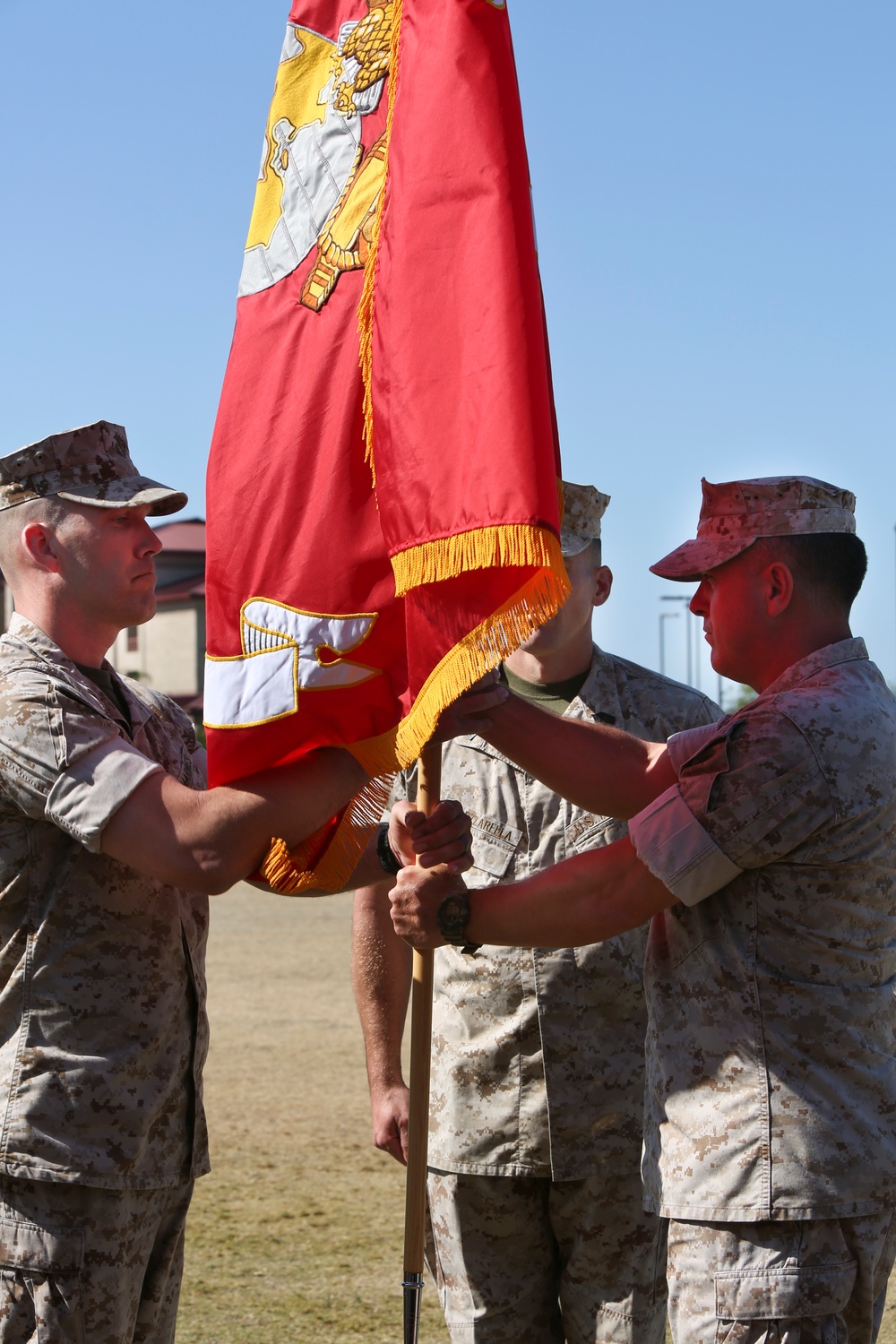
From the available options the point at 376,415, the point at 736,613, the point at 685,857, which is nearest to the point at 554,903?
the point at 685,857

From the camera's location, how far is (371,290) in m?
3.18

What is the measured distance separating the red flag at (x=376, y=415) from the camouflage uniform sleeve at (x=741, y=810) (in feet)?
1.53

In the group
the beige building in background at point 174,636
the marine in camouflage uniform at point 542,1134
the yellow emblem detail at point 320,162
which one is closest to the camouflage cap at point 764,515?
the marine in camouflage uniform at point 542,1134

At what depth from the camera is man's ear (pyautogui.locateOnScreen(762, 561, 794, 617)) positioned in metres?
3.06

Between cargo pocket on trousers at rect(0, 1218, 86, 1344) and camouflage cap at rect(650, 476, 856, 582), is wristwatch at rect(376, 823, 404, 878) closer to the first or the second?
camouflage cap at rect(650, 476, 856, 582)

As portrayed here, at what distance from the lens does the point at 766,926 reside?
113 inches

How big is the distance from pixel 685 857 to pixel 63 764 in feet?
4.17

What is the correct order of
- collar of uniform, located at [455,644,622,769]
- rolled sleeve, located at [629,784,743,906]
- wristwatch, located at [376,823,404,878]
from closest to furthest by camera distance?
rolled sleeve, located at [629,784,743,906], wristwatch, located at [376,823,404,878], collar of uniform, located at [455,644,622,769]

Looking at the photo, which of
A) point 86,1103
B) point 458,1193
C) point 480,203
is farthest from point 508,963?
point 480,203

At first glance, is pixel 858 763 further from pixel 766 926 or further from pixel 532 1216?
pixel 532 1216

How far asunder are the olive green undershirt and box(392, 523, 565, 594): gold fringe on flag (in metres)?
1.07

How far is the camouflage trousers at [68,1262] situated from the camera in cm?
295

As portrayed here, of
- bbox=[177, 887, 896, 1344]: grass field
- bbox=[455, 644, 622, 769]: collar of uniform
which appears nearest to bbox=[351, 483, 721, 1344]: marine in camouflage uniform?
bbox=[455, 644, 622, 769]: collar of uniform

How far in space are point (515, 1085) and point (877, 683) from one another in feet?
4.51
